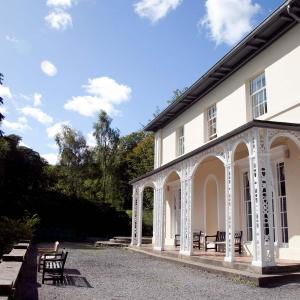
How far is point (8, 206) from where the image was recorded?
1006 inches

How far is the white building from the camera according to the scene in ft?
31.4

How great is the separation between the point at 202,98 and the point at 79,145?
23.0 metres

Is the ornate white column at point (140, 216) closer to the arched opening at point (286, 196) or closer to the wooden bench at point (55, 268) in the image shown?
the arched opening at point (286, 196)

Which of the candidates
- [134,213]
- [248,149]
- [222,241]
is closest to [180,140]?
[134,213]

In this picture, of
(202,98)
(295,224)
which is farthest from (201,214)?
(295,224)

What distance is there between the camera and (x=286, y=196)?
11383mm

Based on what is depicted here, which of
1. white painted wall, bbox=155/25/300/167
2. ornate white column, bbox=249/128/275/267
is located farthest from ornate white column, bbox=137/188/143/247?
ornate white column, bbox=249/128/275/267

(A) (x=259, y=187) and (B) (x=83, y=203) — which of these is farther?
(B) (x=83, y=203)

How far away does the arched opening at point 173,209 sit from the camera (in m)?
19.1

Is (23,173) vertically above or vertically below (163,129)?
below

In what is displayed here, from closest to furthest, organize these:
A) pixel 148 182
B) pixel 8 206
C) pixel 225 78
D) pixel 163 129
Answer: pixel 225 78, pixel 148 182, pixel 163 129, pixel 8 206

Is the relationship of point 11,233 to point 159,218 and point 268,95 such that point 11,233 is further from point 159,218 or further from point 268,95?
point 268,95

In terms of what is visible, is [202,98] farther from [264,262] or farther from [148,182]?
[264,262]

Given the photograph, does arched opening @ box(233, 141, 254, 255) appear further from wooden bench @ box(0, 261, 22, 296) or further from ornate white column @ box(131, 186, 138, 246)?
wooden bench @ box(0, 261, 22, 296)
